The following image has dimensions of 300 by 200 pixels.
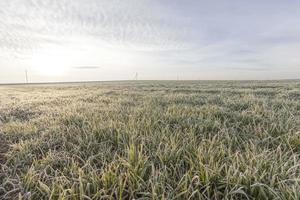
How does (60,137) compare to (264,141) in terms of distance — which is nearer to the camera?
(264,141)

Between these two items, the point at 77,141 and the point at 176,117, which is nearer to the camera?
the point at 77,141

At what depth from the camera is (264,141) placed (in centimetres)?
417

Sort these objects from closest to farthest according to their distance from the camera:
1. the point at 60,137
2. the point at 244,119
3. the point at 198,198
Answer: the point at 198,198 < the point at 60,137 < the point at 244,119

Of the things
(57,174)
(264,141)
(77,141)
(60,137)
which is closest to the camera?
(57,174)

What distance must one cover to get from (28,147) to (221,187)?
3436mm

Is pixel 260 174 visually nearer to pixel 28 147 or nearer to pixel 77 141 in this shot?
pixel 77 141

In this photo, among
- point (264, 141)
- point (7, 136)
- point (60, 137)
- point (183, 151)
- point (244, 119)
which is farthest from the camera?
point (244, 119)

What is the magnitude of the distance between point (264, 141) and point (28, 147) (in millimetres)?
4150

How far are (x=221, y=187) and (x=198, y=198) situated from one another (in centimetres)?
32

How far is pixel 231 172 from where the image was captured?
2811mm

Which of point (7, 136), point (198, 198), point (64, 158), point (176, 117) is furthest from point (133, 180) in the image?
point (7, 136)

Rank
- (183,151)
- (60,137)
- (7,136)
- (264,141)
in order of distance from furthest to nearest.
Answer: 1. (7,136)
2. (60,137)
3. (264,141)
4. (183,151)

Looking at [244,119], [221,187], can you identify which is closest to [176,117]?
[244,119]

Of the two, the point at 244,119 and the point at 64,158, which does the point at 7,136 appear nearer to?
the point at 64,158
